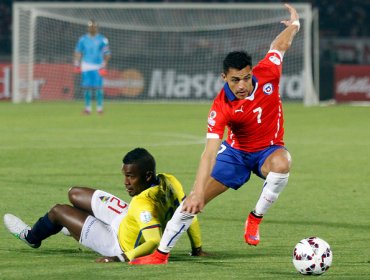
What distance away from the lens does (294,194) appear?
12.4 m

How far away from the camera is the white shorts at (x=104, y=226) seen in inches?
310

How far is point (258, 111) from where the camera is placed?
8461mm

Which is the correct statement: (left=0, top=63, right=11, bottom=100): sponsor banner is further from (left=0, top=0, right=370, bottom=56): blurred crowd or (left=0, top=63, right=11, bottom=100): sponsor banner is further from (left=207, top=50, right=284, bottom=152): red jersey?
(left=207, top=50, right=284, bottom=152): red jersey

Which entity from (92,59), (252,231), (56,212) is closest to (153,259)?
(56,212)

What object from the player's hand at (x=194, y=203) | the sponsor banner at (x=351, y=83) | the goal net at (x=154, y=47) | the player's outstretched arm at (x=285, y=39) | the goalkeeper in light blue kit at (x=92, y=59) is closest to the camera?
the player's hand at (x=194, y=203)

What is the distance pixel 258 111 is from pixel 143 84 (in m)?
21.1

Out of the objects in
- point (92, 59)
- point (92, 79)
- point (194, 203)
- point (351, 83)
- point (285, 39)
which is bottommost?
point (194, 203)

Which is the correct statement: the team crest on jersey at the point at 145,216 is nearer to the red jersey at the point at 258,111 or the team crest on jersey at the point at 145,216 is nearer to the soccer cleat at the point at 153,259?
the soccer cleat at the point at 153,259

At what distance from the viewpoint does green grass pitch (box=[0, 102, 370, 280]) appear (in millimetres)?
7660

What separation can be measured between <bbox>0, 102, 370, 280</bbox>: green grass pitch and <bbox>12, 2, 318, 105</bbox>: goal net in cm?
237

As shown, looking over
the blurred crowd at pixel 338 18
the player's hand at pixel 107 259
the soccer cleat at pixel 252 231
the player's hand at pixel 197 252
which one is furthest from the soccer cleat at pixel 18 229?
the blurred crowd at pixel 338 18

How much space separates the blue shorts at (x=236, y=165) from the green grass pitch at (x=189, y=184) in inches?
21.2

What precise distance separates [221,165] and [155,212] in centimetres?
117

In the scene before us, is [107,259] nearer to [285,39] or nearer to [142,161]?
[142,161]
